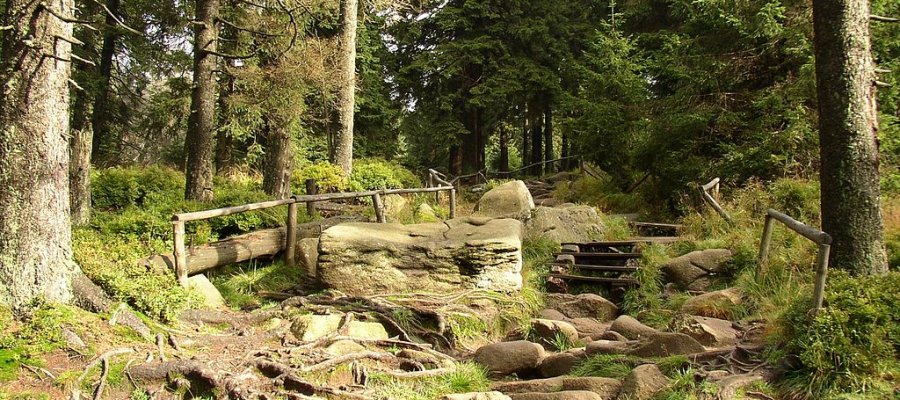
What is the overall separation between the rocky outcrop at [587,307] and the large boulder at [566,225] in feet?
10.1

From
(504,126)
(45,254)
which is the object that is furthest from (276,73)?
(504,126)

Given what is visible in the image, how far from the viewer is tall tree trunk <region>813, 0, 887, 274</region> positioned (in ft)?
16.8

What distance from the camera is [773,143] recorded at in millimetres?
10656

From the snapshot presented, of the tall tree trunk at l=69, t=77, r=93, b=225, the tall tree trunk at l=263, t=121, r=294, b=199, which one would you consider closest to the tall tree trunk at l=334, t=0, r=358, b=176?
the tall tree trunk at l=263, t=121, r=294, b=199

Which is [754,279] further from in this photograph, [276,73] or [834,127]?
[276,73]

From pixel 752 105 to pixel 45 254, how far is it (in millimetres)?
11745

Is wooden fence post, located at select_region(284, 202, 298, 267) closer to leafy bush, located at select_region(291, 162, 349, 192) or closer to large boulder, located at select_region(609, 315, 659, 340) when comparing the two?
large boulder, located at select_region(609, 315, 659, 340)

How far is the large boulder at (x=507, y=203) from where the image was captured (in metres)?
13.0

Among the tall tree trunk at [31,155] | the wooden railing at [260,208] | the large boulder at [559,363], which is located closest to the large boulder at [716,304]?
the large boulder at [559,363]

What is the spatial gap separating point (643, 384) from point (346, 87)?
38.2 feet

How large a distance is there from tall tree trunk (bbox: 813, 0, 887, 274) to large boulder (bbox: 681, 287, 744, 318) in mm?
2041

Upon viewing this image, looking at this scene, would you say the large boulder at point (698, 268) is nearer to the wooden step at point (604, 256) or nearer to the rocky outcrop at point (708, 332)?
the wooden step at point (604, 256)

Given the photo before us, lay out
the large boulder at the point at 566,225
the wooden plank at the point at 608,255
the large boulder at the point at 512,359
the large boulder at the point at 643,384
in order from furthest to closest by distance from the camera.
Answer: the large boulder at the point at 566,225 → the wooden plank at the point at 608,255 → the large boulder at the point at 512,359 → the large boulder at the point at 643,384

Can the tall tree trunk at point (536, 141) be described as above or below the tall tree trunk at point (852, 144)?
above
